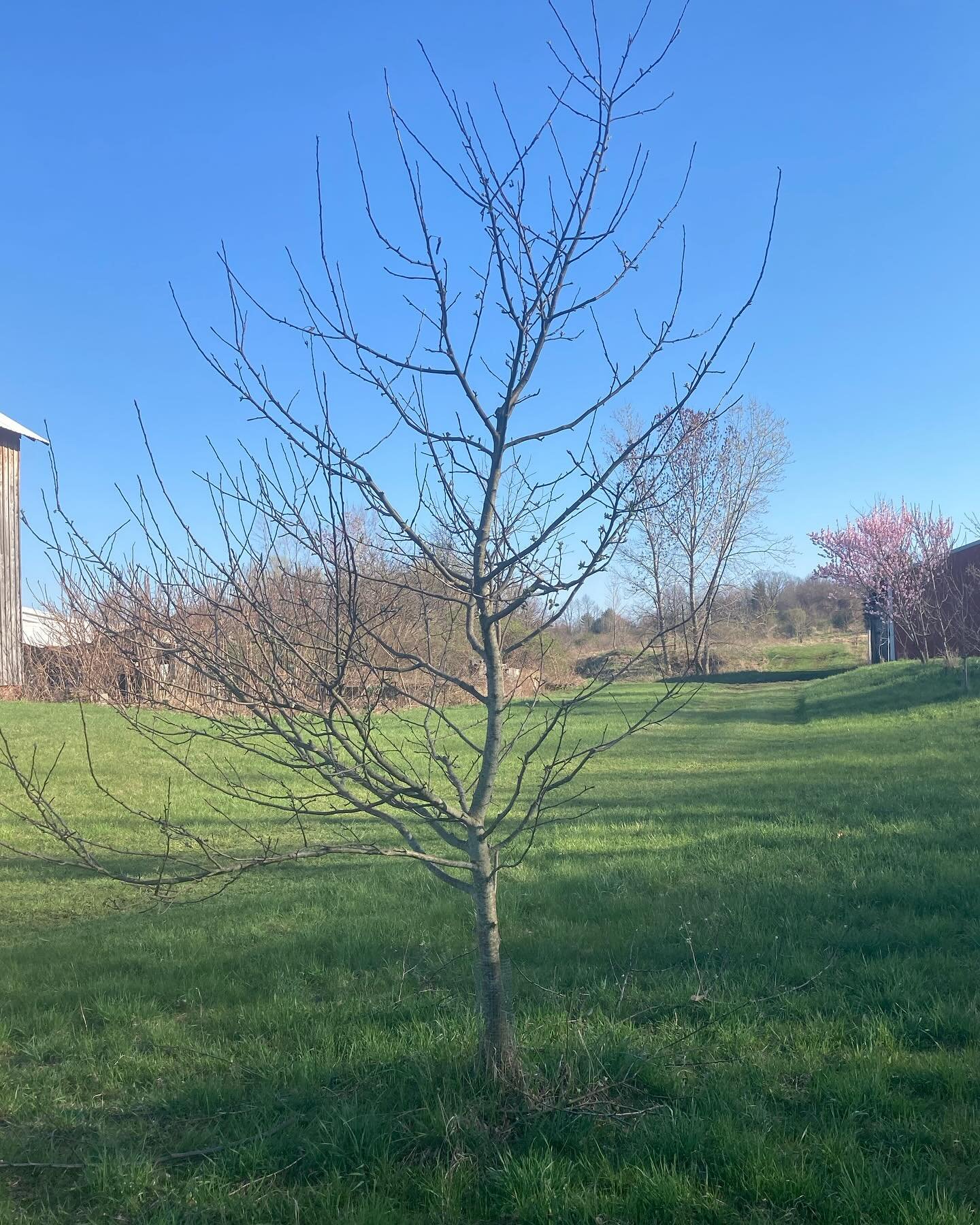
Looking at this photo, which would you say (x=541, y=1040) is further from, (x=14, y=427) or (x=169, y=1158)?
(x=14, y=427)

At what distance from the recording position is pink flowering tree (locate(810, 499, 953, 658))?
26453 millimetres

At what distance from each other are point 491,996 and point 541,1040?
792 millimetres

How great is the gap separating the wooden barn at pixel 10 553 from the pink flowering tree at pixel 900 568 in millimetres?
20808

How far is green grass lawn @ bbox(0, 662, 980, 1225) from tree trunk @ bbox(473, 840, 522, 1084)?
13cm

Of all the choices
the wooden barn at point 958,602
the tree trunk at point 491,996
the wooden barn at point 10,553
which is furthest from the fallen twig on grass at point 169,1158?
the wooden barn at point 958,602

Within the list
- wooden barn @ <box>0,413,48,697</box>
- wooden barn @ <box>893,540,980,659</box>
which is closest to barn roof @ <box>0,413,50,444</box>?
wooden barn @ <box>0,413,48,697</box>

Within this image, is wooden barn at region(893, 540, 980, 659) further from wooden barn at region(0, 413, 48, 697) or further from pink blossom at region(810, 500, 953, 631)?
wooden barn at region(0, 413, 48, 697)

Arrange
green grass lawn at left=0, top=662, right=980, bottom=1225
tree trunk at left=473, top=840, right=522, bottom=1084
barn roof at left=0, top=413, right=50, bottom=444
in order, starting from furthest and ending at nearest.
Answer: barn roof at left=0, top=413, right=50, bottom=444 → tree trunk at left=473, top=840, right=522, bottom=1084 → green grass lawn at left=0, top=662, right=980, bottom=1225

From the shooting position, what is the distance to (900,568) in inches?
1276

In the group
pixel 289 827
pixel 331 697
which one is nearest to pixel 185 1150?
pixel 331 697

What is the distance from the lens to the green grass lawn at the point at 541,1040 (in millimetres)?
2828

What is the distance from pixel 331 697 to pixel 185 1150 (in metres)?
1.69

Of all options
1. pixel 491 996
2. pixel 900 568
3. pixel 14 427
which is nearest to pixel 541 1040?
pixel 491 996

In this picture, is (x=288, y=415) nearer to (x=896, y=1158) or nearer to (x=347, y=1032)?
(x=347, y=1032)
